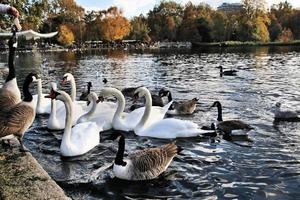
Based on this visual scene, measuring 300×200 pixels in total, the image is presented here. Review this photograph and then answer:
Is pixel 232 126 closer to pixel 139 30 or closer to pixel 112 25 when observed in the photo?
pixel 112 25

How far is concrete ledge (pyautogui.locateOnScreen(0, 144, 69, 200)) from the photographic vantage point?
5.24m

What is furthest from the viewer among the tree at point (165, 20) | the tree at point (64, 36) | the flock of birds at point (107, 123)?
the tree at point (165, 20)

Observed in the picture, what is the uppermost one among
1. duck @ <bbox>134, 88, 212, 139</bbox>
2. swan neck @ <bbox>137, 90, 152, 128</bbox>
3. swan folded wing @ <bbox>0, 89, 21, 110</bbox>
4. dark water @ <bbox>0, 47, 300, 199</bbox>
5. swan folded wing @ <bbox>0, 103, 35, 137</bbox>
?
swan folded wing @ <bbox>0, 89, 21, 110</bbox>

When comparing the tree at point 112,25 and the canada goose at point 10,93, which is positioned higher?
the tree at point 112,25

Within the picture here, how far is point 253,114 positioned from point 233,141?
12.2 ft

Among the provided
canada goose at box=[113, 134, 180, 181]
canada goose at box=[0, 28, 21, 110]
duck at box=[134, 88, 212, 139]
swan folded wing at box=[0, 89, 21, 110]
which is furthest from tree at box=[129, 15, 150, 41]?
canada goose at box=[113, 134, 180, 181]

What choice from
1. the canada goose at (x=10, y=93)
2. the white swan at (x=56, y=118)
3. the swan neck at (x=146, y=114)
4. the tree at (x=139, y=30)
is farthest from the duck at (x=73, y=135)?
the tree at (x=139, y=30)

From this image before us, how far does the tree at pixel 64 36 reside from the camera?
10981 cm

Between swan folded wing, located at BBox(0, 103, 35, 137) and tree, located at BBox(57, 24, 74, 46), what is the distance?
105 metres

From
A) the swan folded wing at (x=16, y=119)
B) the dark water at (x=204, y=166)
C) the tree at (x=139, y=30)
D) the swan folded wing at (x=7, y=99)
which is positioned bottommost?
the dark water at (x=204, y=166)

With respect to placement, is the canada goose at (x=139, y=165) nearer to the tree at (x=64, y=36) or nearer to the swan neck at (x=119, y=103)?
the swan neck at (x=119, y=103)

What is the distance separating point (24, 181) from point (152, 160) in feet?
9.39

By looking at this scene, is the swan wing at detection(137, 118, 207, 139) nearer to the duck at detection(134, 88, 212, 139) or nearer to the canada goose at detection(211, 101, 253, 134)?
the duck at detection(134, 88, 212, 139)

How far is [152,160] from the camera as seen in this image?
26.0 ft
